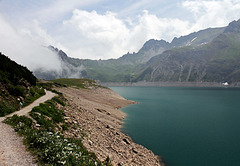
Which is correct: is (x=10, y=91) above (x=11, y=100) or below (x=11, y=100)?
above

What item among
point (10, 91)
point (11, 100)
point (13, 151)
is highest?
point (10, 91)

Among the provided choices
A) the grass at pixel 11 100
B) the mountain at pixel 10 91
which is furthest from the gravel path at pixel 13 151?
the mountain at pixel 10 91

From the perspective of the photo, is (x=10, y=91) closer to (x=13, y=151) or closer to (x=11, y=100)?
(x=11, y=100)

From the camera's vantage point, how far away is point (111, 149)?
2577 centimetres

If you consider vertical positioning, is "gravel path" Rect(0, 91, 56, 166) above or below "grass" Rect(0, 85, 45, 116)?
below

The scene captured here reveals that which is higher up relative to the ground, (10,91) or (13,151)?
(10,91)

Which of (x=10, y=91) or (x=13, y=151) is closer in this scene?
(x=13, y=151)

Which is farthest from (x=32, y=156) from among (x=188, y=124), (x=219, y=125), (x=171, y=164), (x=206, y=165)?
(x=219, y=125)

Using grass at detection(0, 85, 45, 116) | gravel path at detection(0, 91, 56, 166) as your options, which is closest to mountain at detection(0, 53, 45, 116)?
grass at detection(0, 85, 45, 116)

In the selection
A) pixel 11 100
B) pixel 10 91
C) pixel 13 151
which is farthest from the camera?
pixel 10 91

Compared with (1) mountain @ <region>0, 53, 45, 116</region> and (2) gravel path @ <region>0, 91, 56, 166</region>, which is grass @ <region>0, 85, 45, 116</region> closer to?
(1) mountain @ <region>0, 53, 45, 116</region>

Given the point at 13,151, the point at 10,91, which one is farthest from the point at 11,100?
the point at 13,151

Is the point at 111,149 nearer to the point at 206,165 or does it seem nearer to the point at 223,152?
the point at 206,165

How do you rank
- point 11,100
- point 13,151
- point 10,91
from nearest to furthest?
point 13,151, point 11,100, point 10,91
